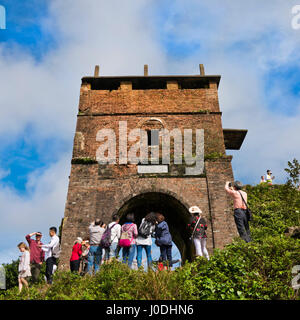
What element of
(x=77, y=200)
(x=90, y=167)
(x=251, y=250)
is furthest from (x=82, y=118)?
(x=251, y=250)

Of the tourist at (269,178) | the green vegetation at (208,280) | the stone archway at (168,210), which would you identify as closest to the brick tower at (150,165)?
the stone archway at (168,210)

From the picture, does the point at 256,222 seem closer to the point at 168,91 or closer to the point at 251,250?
the point at 251,250

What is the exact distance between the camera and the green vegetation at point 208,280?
621 centimetres

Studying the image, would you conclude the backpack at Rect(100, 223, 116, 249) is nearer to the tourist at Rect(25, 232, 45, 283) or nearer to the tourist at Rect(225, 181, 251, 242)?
the tourist at Rect(25, 232, 45, 283)

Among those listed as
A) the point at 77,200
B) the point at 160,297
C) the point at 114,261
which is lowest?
the point at 160,297

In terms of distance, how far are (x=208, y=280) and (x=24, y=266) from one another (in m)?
4.93

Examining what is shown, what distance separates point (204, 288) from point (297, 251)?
7.41ft

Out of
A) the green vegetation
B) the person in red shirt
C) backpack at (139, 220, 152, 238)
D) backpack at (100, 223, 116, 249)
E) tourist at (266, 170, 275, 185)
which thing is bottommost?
the green vegetation

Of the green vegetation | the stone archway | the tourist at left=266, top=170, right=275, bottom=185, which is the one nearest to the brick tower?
the stone archway

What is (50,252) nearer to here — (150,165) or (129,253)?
(129,253)

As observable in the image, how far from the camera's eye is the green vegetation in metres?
6.21

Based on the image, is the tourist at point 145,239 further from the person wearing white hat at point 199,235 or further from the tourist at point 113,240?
the person wearing white hat at point 199,235

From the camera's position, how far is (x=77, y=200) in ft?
44.0

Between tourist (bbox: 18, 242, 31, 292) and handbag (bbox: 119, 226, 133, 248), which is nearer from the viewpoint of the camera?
tourist (bbox: 18, 242, 31, 292)
